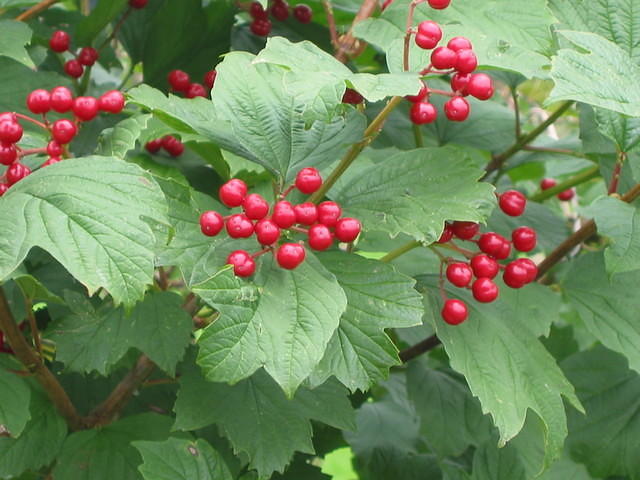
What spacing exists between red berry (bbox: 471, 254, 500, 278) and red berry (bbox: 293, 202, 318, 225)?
1.13ft

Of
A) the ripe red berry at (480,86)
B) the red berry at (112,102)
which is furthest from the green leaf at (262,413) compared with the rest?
the ripe red berry at (480,86)

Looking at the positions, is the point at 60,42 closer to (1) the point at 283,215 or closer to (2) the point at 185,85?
(2) the point at 185,85

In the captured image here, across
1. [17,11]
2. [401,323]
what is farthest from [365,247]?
[17,11]

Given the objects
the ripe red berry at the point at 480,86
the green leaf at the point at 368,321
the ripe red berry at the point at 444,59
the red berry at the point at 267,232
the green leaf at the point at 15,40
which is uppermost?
the ripe red berry at the point at 444,59

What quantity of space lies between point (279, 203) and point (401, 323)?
0.25 metres

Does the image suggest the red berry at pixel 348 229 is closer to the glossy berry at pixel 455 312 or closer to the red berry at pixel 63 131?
the glossy berry at pixel 455 312

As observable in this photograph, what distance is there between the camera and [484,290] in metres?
1.37

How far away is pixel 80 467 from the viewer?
1.50m

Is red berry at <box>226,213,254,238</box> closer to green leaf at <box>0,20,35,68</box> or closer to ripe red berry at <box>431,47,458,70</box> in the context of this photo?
ripe red berry at <box>431,47,458,70</box>

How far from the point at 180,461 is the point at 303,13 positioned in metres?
1.02

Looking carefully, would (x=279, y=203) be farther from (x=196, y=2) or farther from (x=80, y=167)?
(x=196, y=2)

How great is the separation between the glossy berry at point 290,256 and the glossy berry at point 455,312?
1.08 ft

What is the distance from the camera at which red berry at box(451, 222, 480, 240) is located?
4.42 ft

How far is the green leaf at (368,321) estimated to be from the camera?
118 centimetres
